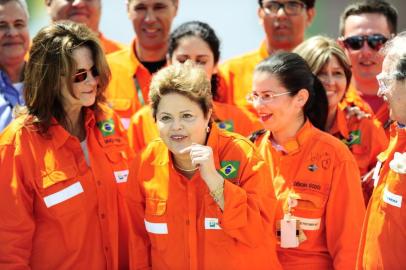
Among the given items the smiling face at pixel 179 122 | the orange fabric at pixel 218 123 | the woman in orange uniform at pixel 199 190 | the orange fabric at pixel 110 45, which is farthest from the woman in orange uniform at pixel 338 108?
the orange fabric at pixel 110 45

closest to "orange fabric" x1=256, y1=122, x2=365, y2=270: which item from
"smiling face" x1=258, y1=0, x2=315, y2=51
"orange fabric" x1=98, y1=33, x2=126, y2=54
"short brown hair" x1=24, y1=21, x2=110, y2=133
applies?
"short brown hair" x1=24, y1=21, x2=110, y2=133

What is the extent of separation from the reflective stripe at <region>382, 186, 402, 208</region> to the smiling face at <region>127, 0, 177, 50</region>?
9.66ft

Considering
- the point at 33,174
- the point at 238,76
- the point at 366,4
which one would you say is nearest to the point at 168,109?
the point at 33,174

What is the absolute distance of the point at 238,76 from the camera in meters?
5.86

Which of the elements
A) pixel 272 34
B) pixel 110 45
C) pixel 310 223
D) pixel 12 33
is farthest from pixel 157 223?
pixel 110 45

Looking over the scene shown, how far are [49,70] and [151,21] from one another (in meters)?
1.95

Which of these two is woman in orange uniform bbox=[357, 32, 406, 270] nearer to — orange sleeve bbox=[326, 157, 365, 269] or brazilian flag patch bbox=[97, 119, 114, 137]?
orange sleeve bbox=[326, 157, 365, 269]

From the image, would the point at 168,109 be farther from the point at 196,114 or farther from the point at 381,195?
the point at 381,195

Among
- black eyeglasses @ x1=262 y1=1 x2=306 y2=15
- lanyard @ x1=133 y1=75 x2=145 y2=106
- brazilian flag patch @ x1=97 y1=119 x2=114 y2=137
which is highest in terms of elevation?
black eyeglasses @ x1=262 y1=1 x2=306 y2=15

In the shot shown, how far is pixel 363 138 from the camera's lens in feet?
16.3

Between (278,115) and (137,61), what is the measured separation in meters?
1.99

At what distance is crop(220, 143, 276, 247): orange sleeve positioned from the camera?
3.60 metres

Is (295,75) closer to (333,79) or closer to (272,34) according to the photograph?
(333,79)

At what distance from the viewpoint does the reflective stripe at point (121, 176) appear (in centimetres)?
438
